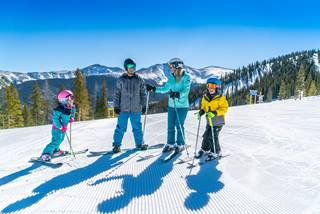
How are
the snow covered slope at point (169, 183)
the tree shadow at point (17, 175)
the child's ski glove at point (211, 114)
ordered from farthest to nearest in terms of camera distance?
the child's ski glove at point (211, 114)
the tree shadow at point (17, 175)
the snow covered slope at point (169, 183)

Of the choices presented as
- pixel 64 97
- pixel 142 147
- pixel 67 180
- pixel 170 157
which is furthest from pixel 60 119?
pixel 170 157

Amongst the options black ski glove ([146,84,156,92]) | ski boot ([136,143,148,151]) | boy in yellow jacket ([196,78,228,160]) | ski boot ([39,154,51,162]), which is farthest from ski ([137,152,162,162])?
ski boot ([39,154,51,162])

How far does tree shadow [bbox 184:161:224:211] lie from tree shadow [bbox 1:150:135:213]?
1.74m

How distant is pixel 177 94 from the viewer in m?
5.53

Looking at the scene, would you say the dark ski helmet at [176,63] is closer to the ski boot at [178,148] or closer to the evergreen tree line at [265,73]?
the ski boot at [178,148]

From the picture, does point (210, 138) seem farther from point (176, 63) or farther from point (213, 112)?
point (176, 63)

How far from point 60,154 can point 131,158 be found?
1.67m

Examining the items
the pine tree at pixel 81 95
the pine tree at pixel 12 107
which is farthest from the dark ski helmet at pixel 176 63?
the pine tree at pixel 12 107

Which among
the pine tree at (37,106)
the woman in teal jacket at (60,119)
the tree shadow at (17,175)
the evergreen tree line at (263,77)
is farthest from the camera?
the evergreen tree line at (263,77)

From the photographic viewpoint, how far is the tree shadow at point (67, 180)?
3.35 meters

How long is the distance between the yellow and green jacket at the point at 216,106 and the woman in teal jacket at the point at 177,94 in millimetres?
653

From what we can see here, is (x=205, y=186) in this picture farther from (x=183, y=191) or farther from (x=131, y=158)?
(x=131, y=158)

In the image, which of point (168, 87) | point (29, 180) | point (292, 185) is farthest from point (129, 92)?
point (292, 185)

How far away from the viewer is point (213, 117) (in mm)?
5156
